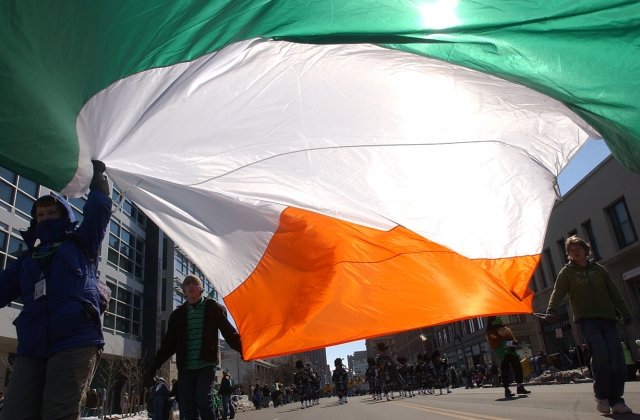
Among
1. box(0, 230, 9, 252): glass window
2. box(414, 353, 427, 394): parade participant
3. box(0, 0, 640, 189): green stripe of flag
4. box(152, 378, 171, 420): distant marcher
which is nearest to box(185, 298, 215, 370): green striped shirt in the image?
box(0, 0, 640, 189): green stripe of flag

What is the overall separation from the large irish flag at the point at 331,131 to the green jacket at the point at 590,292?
675mm

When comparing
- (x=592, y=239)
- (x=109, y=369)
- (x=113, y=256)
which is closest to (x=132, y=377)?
(x=109, y=369)

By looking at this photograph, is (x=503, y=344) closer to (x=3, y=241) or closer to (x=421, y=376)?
(x=421, y=376)

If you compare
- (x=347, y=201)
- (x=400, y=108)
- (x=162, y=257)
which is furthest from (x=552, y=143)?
(x=162, y=257)

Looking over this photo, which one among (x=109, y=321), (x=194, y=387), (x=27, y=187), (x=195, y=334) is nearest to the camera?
(x=194, y=387)

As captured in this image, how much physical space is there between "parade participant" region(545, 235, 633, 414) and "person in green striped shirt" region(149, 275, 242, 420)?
10.5ft

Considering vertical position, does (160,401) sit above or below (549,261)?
below

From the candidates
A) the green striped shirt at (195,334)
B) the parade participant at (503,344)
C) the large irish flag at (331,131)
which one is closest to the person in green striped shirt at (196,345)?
the green striped shirt at (195,334)

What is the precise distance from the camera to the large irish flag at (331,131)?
303 centimetres

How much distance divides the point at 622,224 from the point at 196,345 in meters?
24.4

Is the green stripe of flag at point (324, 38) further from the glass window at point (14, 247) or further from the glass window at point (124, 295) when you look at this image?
the glass window at point (124, 295)

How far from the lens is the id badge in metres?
3.00

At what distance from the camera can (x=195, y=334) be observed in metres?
4.95

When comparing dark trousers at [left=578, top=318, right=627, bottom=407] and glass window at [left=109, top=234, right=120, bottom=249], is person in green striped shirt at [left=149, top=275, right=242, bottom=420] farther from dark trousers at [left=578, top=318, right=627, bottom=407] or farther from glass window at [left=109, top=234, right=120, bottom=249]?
glass window at [left=109, top=234, right=120, bottom=249]
